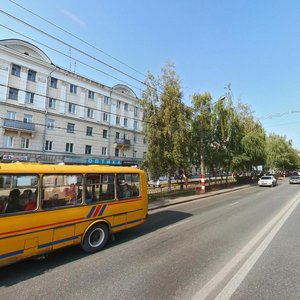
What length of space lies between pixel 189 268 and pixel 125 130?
40092 mm

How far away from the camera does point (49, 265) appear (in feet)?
18.1

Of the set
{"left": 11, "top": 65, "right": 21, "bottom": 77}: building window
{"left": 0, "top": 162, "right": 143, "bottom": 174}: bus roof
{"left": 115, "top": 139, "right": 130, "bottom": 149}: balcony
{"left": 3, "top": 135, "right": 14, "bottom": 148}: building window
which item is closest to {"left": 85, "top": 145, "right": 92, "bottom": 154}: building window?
{"left": 115, "top": 139, "right": 130, "bottom": 149}: balcony

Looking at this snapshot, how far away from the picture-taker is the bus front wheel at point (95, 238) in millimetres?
6275

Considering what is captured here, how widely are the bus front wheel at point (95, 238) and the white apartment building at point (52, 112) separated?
53.7 feet

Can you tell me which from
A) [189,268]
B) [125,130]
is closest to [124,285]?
[189,268]

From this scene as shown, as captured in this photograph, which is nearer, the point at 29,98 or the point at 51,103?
the point at 29,98

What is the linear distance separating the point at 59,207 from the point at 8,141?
90.6 feet

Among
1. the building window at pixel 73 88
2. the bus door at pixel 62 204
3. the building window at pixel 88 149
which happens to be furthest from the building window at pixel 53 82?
the bus door at pixel 62 204

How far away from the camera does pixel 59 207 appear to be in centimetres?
577

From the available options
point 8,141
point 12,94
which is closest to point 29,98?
point 12,94

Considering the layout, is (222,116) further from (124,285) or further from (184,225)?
(124,285)

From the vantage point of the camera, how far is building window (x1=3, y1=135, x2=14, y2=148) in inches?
1128

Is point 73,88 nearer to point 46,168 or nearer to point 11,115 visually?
point 11,115

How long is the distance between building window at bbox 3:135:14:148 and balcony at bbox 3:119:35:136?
1033 mm
